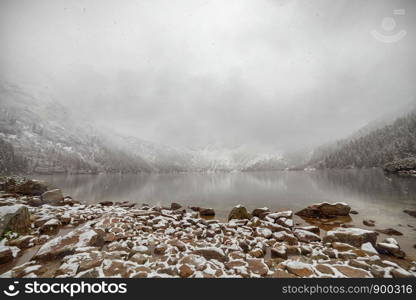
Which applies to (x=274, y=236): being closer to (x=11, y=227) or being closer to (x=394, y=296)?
(x=394, y=296)

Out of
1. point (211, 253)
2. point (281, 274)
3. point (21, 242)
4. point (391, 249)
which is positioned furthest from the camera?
point (21, 242)

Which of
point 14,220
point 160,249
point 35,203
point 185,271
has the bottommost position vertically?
point 35,203

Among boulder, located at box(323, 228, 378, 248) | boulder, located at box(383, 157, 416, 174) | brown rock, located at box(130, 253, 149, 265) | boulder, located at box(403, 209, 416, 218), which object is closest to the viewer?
brown rock, located at box(130, 253, 149, 265)

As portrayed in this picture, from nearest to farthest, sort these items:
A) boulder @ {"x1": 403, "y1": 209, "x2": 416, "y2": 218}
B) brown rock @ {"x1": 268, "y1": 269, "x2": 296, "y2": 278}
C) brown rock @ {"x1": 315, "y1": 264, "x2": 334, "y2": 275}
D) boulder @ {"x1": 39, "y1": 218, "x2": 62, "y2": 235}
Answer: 1. brown rock @ {"x1": 268, "y1": 269, "x2": 296, "y2": 278}
2. brown rock @ {"x1": 315, "y1": 264, "x2": 334, "y2": 275}
3. boulder @ {"x1": 39, "y1": 218, "x2": 62, "y2": 235}
4. boulder @ {"x1": 403, "y1": 209, "x2": 416, "y2": 218}

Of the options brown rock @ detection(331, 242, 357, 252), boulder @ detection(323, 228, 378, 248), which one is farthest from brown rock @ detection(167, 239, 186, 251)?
boulder @ detection(323, 228, 378, 248)

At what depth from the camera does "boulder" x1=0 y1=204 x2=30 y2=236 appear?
11.4m

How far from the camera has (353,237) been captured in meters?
11.7

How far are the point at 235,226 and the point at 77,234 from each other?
12150mm

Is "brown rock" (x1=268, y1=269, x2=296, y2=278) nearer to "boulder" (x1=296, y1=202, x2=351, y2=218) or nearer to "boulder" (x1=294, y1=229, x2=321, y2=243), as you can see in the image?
"boulder" (x1=294, y1=229, x2=321, y2=243)

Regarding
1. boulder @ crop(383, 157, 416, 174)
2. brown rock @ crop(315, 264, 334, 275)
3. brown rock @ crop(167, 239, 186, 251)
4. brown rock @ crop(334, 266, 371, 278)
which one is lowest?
brown rock @ crop(167, 239, 186, 251)

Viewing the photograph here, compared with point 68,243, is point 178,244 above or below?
below

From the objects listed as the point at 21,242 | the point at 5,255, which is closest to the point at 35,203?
the point at 21,242

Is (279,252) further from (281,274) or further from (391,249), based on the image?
(391,249)

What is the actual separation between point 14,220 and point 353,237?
23746 mm
